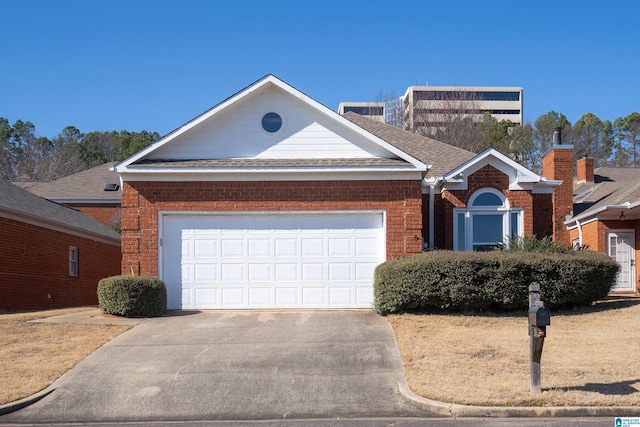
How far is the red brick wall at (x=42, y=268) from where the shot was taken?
63.9ft

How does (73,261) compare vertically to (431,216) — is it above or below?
below

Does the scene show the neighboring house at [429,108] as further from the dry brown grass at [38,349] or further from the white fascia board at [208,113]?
the dry brown grass at [38,349]

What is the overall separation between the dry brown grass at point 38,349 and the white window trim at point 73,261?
850cm

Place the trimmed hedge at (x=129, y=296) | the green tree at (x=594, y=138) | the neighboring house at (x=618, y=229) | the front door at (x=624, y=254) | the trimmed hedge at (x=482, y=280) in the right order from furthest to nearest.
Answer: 1. the green tree at (x=594, y=138)
2. the front door at (x=624, y=254)
3. the neighboring house at (x=618, y=229)
4. the trimmed hedge at (x=129, y=296)
5. the trimmed hedge at (x=482, y=280)

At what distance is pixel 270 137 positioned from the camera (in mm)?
17688

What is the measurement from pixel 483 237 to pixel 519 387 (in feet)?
32.7

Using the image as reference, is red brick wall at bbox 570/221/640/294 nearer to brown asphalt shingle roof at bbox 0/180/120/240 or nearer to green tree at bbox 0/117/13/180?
brown asphalt shingle roof at bbox 0/180/120/240

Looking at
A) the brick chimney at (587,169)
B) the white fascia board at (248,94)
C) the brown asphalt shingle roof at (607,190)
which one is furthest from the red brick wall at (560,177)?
the brick chimney at (587,169)

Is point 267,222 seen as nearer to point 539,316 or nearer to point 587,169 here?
point 539,316

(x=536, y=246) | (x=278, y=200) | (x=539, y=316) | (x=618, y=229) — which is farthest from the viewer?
(x=618, y=229)

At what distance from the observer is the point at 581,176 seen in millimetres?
32250

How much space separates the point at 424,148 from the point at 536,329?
48.2 feet

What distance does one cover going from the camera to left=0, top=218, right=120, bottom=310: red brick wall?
19.5 m

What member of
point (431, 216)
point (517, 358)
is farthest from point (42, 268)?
point (517, 358)
